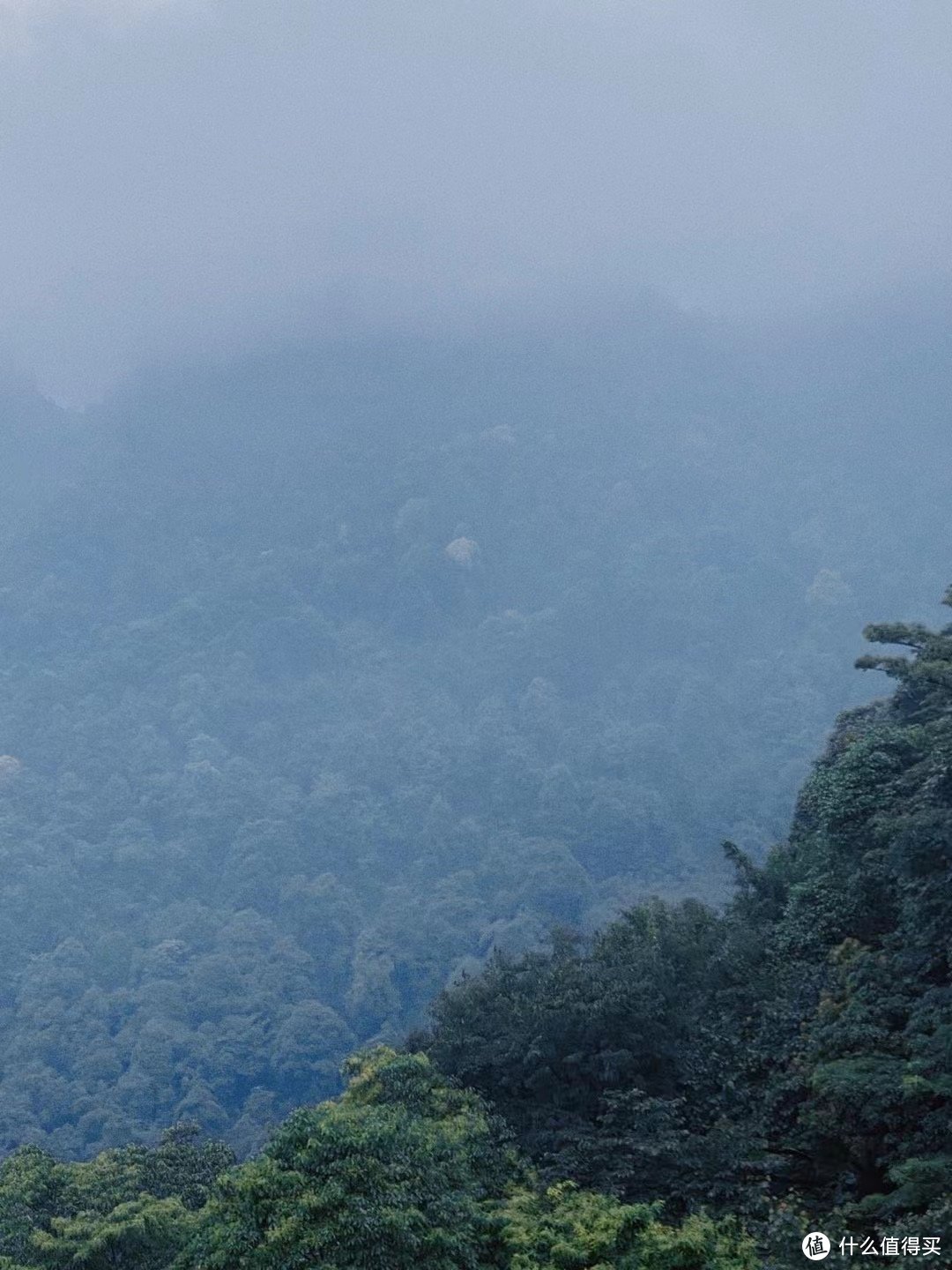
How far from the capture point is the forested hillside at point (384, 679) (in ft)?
252

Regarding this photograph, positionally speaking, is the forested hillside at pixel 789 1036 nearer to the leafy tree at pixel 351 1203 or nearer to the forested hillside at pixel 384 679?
the leafy tree at pixel 351 1203

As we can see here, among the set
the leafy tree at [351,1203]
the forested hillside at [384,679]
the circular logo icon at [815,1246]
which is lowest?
the circular logo icon at [815,1246]

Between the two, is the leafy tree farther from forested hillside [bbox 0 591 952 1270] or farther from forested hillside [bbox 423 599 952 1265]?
forested hillside [bbox 423 599 952 1265]

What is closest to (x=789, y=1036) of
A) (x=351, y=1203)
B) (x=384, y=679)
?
(x=351, y=1203)

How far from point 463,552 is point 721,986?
361ft

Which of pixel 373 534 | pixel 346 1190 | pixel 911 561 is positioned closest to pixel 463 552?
pixel 373 534

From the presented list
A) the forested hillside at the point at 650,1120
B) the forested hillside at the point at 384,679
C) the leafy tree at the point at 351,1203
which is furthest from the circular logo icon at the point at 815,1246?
the forested hillside at the point at 384,679

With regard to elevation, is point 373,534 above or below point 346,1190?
above

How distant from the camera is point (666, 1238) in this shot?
12.8 metres

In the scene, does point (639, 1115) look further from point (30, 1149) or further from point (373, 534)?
point (373, 534)

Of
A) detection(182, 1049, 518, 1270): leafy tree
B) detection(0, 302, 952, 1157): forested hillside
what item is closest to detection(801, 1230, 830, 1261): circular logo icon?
detection(182, 1049, 518, 1270): leafy tree

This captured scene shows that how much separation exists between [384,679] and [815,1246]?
4221 inches

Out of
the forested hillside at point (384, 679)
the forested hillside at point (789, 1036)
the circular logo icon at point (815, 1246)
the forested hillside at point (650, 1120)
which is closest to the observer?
the circular logo icon at point (815, 1246)

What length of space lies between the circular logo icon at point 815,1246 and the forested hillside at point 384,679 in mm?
49097
